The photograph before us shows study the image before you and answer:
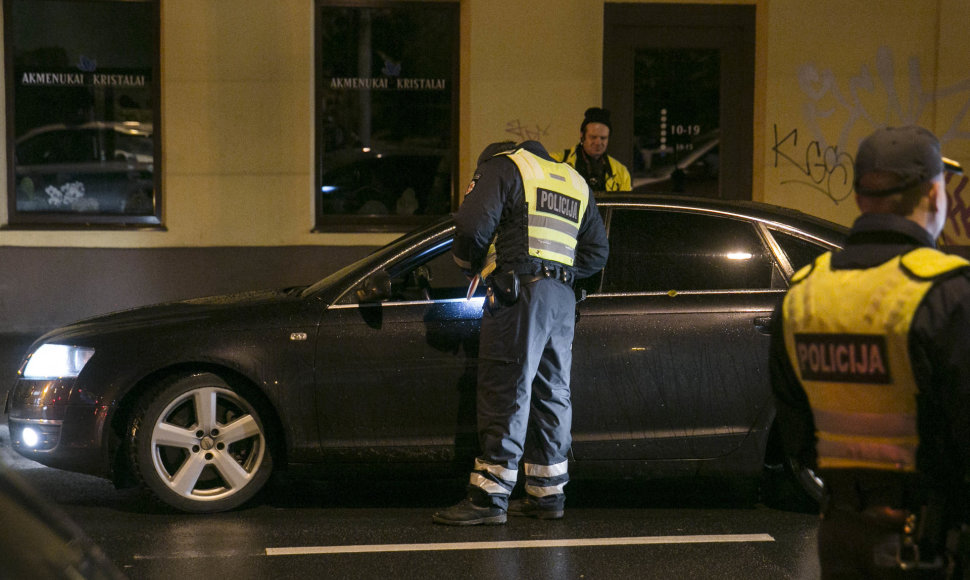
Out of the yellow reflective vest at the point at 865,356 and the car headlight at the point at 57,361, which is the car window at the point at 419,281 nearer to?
the car headlight at the point at 57,361

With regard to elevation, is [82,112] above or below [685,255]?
above

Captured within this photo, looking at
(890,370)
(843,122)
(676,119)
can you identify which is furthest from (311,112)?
(890,370)

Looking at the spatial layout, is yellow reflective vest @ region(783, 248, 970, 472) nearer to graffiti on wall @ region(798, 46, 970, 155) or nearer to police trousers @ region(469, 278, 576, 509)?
police trousers @ region(469, 278, 576, 509)

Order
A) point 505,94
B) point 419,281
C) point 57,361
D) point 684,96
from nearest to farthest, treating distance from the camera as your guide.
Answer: point 57,361, point 419,281, point 505,94, point 684,96

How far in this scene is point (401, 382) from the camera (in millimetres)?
5852

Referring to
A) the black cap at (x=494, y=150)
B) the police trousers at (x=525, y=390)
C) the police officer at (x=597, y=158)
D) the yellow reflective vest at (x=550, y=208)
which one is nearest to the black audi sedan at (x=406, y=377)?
the police trousers at (x=525, y=390)

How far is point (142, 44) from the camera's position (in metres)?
11.0

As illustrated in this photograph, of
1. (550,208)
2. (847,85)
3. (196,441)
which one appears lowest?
(196,441)

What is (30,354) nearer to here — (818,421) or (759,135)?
(818,421)

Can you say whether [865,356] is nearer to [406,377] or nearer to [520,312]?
[520,312]

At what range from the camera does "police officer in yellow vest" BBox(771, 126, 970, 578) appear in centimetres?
265

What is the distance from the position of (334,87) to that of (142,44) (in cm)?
166

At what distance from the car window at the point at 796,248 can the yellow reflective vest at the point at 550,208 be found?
36.9 inches

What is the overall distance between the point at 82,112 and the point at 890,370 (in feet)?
31.2
